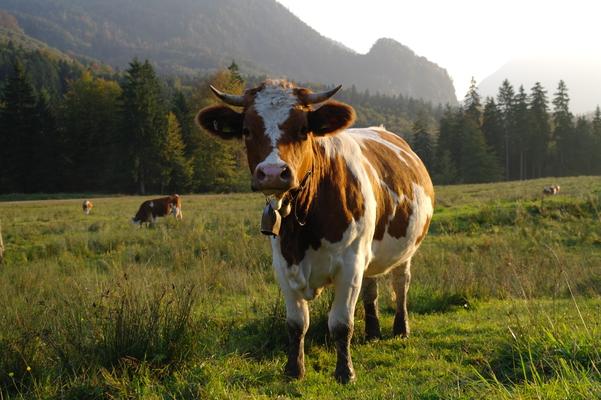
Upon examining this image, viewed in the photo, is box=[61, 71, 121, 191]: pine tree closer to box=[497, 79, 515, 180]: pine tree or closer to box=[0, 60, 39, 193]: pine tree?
box=[0, 60, 39, 193]: pine tree

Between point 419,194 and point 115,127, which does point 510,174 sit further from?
point 419,194

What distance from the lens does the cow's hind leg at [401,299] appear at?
19.3 ft

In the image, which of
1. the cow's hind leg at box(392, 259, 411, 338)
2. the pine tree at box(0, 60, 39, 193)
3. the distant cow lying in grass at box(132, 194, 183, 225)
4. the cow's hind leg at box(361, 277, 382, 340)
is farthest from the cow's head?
the pine tree at box(0, 60, 39, 193)

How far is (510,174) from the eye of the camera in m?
71.8

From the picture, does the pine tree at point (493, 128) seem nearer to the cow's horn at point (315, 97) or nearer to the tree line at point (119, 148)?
the tree line at point (119, 148)

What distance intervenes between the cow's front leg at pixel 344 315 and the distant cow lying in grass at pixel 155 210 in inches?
687

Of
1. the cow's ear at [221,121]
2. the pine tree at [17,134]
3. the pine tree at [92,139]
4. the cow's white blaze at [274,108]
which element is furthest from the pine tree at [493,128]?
the cow's white blaze at [274,108]

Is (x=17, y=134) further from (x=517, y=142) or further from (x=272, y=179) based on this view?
(x=517, y=142)

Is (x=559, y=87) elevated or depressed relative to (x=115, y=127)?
elevated

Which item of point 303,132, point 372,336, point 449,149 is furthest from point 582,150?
point 303,132

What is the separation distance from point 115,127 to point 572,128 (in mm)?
63339

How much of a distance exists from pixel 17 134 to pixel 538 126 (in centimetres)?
6865

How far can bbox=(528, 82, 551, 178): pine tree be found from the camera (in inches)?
2680

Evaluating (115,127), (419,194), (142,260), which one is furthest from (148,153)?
(419,194)
